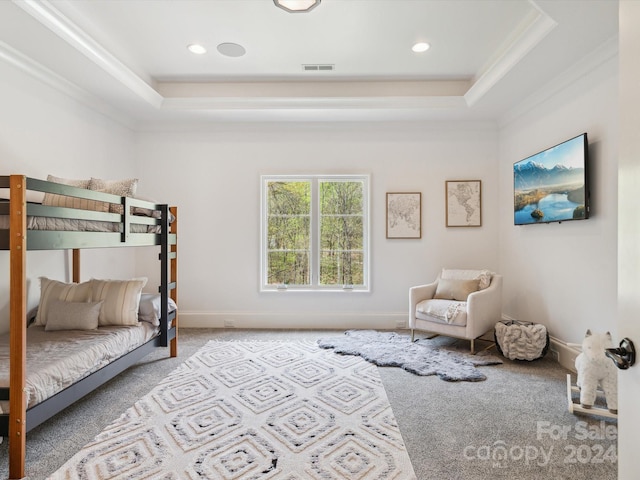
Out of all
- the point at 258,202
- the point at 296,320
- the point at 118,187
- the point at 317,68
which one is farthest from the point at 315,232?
the point at 118,187

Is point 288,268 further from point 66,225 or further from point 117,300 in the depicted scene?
point 66,225

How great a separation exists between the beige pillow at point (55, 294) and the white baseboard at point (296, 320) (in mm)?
1729

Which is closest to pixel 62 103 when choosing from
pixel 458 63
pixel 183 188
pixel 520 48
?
pixel 183 188

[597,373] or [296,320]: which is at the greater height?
[597,373]

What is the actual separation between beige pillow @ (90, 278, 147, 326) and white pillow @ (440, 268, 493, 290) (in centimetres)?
331

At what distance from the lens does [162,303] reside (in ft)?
11.1

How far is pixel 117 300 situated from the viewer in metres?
3.08

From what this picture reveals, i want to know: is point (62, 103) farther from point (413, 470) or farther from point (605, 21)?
point (605, 21)

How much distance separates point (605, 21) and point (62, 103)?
15.1 feet

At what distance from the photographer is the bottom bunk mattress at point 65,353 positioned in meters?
1.95

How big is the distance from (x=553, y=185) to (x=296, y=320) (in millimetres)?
3229

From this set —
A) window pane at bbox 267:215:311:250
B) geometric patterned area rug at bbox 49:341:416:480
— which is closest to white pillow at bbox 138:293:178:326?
geometric patterned area rug at bbox 49:341:416:480

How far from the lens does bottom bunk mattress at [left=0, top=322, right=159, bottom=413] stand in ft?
6.40

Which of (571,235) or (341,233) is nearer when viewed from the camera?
(571,235)
